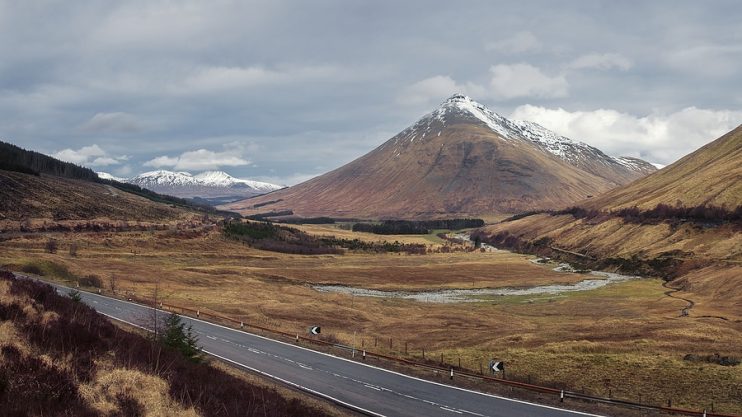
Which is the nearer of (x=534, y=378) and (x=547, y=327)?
(x=534, y=378)

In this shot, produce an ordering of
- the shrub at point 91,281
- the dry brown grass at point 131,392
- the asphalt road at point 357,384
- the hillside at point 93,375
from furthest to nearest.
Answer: the shrub at point 91,281 < the asphalt road at point 357,384 < the dry brown grass at point 131,392 < the hillside at point 93,375

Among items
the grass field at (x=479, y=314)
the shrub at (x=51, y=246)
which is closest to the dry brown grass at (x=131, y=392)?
the grass field at (x=479, y=314)

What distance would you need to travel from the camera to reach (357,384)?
114 feet

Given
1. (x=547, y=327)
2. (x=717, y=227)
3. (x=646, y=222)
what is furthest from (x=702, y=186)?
(x=547, y=327)

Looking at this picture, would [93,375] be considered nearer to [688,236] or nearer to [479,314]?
[479,314]

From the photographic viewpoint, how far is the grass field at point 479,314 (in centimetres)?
3847

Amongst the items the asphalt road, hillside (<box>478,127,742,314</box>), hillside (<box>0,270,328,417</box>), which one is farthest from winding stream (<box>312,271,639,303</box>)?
hillside (<box>0,270,328,417</box>)

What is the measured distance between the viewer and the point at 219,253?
17012cm

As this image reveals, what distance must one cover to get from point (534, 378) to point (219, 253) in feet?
474

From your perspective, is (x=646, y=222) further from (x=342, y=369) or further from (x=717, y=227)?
(x=342, y=369)

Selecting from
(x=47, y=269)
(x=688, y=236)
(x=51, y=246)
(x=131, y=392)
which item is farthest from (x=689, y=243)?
(x=51, y=246)

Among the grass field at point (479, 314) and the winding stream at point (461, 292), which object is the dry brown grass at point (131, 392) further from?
the winding stream at point (461, 292)

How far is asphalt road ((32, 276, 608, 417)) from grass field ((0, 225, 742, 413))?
307 inches

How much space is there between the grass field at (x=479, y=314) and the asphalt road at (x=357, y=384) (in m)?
7.79
